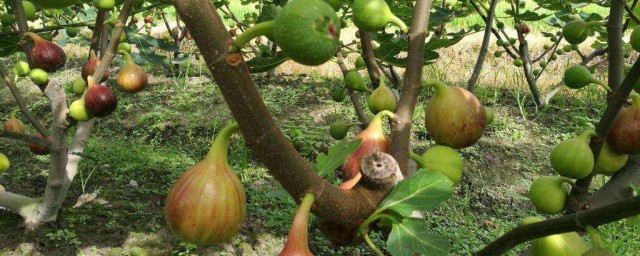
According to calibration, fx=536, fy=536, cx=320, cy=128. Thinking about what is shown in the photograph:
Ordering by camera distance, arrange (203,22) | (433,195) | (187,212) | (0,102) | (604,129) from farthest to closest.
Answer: (0,102), (604,129), (433,195), (187,212), (203,22)

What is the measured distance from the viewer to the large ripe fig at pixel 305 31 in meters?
0.50

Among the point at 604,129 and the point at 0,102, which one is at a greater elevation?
the point at 604,129

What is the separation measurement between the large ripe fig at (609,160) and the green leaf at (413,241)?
18.1 inches

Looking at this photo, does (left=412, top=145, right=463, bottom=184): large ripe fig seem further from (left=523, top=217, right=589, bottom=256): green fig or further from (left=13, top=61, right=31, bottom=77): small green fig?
(left=13, top=61, right=31, bottom=77): small green fig

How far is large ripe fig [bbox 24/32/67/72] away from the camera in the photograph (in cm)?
191

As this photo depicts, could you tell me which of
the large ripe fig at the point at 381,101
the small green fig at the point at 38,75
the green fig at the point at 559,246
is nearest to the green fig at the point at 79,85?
the small green fig at the point at 38,75

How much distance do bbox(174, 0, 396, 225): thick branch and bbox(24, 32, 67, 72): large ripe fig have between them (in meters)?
1.58

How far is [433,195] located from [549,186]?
1.29ft

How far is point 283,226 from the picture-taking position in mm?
2803

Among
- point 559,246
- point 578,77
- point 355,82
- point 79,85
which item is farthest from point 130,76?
point 559,246

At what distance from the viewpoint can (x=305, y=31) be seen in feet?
1.64

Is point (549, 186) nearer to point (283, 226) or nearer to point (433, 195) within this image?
point (433, 195)

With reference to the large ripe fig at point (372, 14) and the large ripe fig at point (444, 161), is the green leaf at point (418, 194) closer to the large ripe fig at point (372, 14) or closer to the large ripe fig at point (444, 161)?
the large ripe fig at point (444, 161)

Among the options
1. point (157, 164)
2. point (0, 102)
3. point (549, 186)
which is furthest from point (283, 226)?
point (0, 102)
